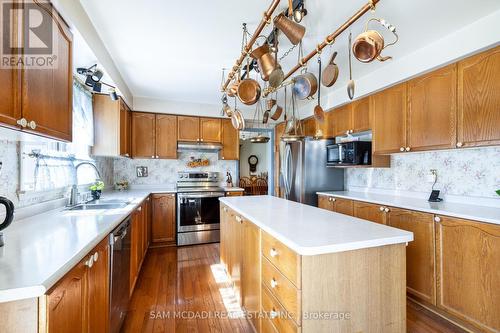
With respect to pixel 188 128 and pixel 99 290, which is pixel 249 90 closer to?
pixel 99 290

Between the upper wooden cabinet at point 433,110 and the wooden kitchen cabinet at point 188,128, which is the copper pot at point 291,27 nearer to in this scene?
the upper wooden cabinet at point 433,110

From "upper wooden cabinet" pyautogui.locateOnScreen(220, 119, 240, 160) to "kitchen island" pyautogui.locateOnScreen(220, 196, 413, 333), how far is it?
3073 millimetres

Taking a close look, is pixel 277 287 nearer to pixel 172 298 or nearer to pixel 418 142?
pixel 172 298

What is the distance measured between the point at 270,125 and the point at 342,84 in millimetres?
1923

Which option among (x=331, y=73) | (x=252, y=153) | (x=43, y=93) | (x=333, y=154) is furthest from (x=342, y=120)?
(x=252, y=153)

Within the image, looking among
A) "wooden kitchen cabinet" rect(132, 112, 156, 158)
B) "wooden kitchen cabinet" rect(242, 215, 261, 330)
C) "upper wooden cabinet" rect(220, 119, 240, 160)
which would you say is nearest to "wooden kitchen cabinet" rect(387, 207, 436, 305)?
"wooden kitchen cabinet" rect(242, 215, 261, 330)

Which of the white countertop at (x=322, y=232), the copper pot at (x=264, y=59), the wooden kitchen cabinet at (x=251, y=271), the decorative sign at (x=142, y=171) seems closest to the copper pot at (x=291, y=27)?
the copper pot at (x=264, y=59)

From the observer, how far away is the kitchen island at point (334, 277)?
1.06 m

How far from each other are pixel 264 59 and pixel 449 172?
227 centimetres

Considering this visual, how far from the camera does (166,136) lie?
4.04 metres

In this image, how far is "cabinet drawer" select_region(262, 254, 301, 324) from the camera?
42.7 inches

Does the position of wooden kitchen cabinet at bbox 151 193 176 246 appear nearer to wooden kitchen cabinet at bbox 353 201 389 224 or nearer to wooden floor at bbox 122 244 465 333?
wooden floor at bbox 122 244 465 333

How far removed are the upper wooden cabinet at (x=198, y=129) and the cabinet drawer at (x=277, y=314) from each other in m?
3.21

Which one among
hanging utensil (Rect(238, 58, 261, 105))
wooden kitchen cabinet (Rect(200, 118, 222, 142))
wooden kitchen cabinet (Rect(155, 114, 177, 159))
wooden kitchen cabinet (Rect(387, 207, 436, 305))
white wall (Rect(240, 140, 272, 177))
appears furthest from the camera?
white wall (Rect(240, 140, 272, 177))
